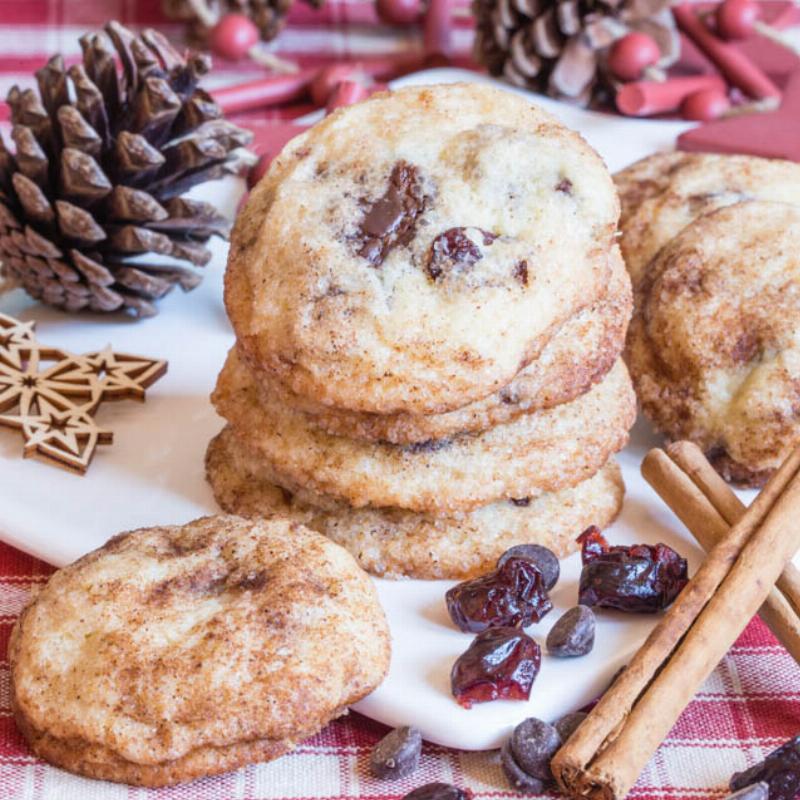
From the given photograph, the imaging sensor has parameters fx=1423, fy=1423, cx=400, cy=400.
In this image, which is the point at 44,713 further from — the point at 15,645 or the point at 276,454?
the point at 276,454

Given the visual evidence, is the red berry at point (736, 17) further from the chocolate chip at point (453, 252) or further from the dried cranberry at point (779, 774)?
the dried cranberry at point (779, 774)

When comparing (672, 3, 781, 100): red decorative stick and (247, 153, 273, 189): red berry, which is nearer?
(247, 153, 273, 189): red berry

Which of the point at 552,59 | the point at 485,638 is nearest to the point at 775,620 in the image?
the point at 485,638

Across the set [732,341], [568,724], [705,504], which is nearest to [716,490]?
[705,504]

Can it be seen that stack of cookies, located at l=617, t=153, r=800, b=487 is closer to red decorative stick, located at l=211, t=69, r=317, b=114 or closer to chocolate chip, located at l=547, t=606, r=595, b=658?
chocolate chip, located at l=547, t=606, r=595, b=658

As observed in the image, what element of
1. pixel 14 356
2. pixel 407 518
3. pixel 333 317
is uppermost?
pixel 333 317

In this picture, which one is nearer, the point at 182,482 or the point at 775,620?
the point at 775,620

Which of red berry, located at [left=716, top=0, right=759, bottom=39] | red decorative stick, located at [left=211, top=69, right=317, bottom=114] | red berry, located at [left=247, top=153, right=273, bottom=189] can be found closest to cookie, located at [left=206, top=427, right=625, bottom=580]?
red berry, located at [left=247, top=153, right=273, bottom=189]
